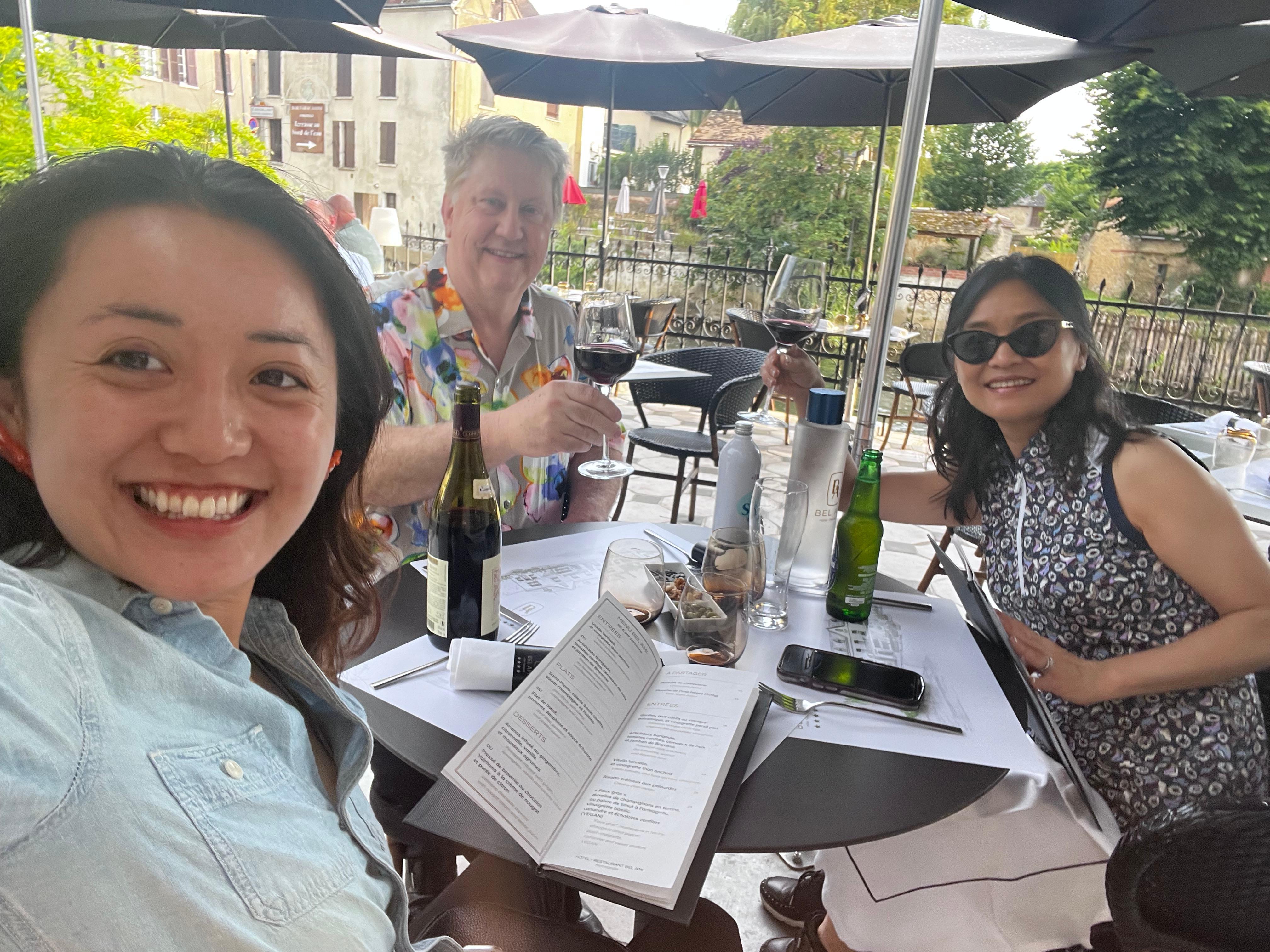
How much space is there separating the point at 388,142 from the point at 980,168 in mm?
16025

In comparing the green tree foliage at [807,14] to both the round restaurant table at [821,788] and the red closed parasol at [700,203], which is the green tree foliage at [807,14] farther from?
the round restaurant table at [821,788]

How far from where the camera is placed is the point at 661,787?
2.89 ft

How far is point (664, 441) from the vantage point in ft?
13.4

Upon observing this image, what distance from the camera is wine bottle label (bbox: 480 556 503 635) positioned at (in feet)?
3.93

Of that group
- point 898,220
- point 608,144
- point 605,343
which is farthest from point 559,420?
point 608,144

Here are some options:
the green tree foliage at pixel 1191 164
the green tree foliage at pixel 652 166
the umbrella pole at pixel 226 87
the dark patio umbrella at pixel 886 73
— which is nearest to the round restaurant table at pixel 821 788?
the dark patio umbrella at pixel 886 73

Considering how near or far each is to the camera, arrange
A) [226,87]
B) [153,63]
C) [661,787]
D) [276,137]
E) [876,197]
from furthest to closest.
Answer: [276,137] → [153,63] → [226,87] → [876,197] → [661,787]

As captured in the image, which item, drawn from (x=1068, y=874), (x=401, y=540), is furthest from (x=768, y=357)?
(x=1068, y=874)

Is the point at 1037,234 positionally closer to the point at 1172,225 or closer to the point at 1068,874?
the point at 1172,225

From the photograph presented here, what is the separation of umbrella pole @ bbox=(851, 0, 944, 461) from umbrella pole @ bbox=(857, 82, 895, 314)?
0.44 m

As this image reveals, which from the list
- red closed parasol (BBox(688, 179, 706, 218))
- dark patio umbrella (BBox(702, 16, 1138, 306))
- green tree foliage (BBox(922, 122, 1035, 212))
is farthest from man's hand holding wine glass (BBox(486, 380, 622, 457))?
green tree foliage (BBox(922, 122, 1035, 212))

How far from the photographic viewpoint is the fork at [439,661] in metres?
1.09

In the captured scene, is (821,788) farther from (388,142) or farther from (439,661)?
(388,142)

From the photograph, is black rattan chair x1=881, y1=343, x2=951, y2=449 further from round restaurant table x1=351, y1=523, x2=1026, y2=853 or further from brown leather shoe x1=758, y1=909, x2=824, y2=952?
round restaurant table x1=351, y1=523, x2=1026, y2=853
